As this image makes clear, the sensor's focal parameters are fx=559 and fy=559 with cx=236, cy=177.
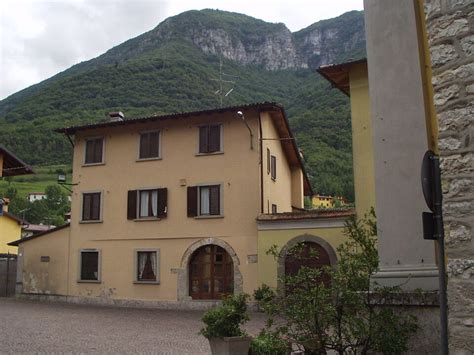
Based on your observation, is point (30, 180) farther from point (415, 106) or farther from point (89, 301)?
point (415, 106)

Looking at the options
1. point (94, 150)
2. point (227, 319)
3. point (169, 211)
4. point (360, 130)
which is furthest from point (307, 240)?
point (227, 319)

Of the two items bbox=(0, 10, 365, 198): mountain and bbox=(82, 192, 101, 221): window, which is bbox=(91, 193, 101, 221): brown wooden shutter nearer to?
bbox=(82, 192, 101, 221): window

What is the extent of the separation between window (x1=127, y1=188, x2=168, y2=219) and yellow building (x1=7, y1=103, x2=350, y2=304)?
A: 0.13 feet

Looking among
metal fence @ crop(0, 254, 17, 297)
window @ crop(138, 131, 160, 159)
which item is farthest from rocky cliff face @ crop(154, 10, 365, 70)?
window @ crop(138, 131, 160, 159)

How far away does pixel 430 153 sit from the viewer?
170 inches

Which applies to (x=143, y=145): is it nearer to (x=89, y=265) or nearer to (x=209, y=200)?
(x=209, y=200)

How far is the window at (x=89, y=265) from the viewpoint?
23148 mm

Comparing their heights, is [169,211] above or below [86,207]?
below

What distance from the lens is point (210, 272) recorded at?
2133 cm

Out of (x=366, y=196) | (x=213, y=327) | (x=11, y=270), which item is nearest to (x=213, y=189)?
(x=366, y=196)

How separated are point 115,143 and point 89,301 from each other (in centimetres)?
659

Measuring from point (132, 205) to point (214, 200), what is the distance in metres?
3.61

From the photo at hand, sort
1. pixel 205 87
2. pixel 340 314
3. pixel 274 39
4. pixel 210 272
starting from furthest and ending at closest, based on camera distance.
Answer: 1. pixel 274 39
2. pixel 205 87
3. pixel 210 272
4. pixel 340 314

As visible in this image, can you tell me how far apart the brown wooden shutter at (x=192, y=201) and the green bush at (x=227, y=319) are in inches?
525
